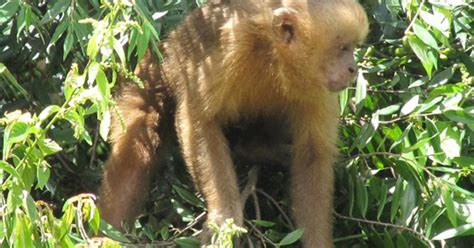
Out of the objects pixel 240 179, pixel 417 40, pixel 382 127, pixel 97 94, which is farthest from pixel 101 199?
pixel 97 94

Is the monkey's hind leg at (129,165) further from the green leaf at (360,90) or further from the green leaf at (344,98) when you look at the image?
the green leaf at (360,90)

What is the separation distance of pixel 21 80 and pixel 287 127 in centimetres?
161

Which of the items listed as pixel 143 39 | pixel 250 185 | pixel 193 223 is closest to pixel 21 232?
pixel 143 39

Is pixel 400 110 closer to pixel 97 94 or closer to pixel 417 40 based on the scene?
pixel 417 40

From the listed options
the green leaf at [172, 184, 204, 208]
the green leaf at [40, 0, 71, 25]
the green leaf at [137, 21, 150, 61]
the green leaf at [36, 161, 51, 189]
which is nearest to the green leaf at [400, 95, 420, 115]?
the green leaf at [172, 184, 204, 208]

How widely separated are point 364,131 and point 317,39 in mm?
557

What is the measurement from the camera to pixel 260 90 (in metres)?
6.18

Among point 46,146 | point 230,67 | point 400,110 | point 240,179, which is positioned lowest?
point 240,179

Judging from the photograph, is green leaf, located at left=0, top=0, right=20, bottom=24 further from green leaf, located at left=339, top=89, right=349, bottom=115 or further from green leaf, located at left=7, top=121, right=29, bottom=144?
green leaf, located at left=339, top=89, right=349, bottom=115

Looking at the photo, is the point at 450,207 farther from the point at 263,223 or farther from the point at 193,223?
the point at 193,223

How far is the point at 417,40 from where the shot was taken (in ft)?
18.0

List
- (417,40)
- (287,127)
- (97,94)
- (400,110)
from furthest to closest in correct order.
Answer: (287,127) → (400,110) → (417,40) → (97,94)

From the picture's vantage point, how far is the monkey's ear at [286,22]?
236 inches

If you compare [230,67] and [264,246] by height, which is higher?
[230,67]
